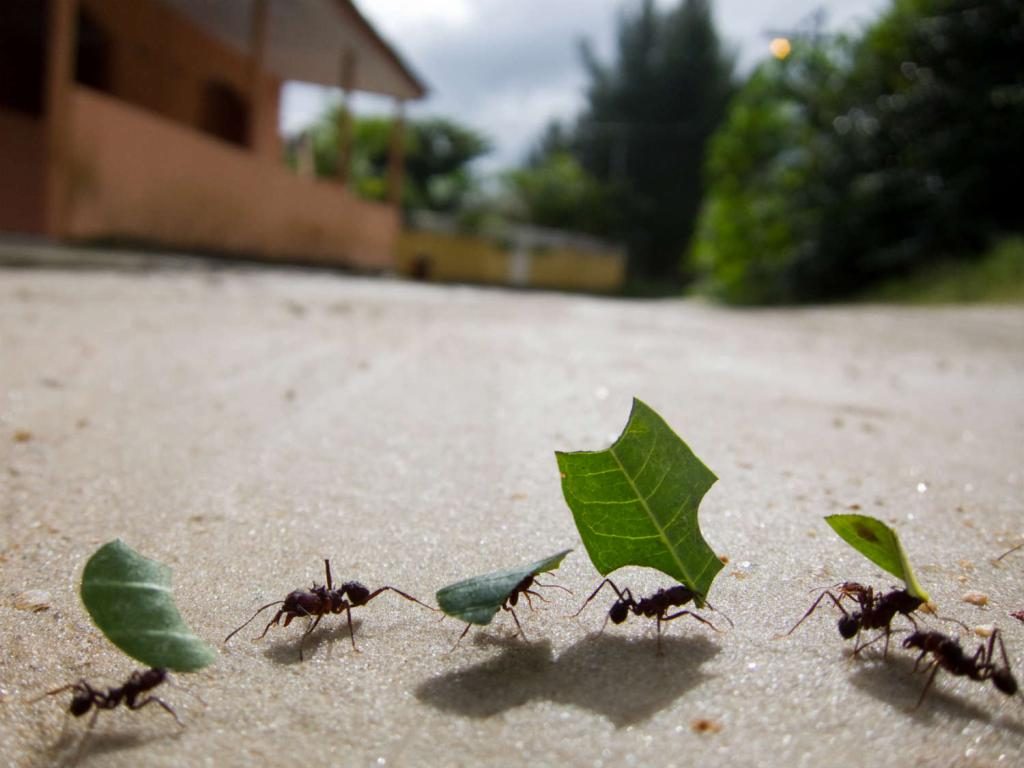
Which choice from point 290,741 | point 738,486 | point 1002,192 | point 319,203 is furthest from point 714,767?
point 319,203

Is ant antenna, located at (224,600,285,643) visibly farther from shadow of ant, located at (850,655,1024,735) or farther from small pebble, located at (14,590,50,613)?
shadow of ant, located at (850,655,1024,735)

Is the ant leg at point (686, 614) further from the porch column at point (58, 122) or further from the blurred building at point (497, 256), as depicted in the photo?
the blurred building at point (497, 256)

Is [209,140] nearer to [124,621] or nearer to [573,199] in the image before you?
[124,621]

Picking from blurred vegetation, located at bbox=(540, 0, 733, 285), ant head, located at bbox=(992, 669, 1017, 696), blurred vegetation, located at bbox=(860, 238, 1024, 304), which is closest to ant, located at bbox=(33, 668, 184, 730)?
ant head, located at bbox=(992, 669, 1017, 696)

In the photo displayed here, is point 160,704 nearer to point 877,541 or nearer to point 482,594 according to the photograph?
point 482,594

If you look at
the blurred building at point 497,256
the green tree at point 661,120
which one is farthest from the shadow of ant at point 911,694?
the green tree at point 661,120
